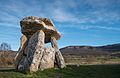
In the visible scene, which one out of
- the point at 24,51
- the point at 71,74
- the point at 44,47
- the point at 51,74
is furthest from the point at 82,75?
the point at 24,51

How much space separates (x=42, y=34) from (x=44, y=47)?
1.70 metres

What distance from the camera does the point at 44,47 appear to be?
32.8 m

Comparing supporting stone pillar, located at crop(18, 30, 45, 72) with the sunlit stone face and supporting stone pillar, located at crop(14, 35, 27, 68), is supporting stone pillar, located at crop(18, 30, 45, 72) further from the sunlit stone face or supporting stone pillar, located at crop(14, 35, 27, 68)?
supporting stone pillar, located at crop(14, 35, 27, 68)

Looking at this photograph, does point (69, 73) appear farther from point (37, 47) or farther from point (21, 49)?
point (21, 49)

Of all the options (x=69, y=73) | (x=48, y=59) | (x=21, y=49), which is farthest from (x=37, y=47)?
(x=69, y=73)

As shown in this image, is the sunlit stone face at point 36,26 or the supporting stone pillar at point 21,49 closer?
the sunlit stone face at point 36,26

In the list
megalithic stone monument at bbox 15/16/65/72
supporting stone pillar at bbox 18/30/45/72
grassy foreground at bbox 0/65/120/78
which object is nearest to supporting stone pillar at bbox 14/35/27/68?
megalithic stone monument at bbox 15/16/65/72

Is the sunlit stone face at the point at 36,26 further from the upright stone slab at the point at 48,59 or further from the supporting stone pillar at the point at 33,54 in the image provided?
the upright stone slab at the point at 48,59

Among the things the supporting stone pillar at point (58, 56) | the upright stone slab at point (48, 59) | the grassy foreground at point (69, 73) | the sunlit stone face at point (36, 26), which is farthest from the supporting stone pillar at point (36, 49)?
the supporting stone pillar at point (58, 56)

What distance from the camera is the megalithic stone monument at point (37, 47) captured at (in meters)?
30.7

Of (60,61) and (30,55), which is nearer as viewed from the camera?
(30,55)

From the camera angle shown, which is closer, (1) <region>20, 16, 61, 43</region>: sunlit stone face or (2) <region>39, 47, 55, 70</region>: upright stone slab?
(2) <region>39, 47, 55, 70</region>: upright stone slab

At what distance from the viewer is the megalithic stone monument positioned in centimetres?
3066

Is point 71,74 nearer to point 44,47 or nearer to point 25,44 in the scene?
point 44,47
